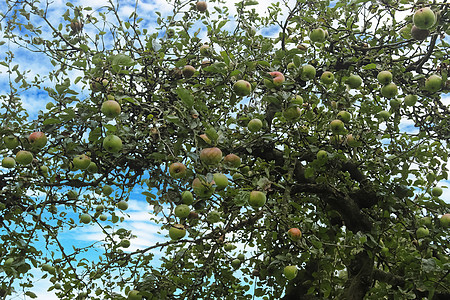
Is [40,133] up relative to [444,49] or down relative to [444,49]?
down

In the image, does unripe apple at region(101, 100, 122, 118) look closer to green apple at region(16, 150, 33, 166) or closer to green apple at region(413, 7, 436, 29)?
green apple at region(16, 150, 33, 166)

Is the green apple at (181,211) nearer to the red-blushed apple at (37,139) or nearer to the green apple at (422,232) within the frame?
the red-blushed apple at (37,139)

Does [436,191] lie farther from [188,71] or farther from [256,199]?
[188,71]

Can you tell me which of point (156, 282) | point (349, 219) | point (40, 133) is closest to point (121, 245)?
point (156, 282)

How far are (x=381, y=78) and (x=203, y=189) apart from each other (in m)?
2.42

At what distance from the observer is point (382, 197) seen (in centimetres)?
452

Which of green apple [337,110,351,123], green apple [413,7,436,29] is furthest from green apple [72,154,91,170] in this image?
green apple [413,7,436,29]

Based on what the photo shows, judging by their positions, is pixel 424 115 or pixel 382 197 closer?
pixel 382 197

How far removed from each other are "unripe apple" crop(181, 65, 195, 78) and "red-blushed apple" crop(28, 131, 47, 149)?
1540mm

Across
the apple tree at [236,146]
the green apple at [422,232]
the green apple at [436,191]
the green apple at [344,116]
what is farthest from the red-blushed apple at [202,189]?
the green apple at [436,191]

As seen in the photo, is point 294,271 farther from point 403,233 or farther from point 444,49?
point 444,49

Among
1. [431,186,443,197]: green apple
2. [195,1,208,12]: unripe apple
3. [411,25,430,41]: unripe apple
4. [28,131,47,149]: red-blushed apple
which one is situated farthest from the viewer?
[195,1,208,12]: unripe apple

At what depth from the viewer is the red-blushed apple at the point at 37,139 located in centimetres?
333

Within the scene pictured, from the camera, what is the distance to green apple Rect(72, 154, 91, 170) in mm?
3215
